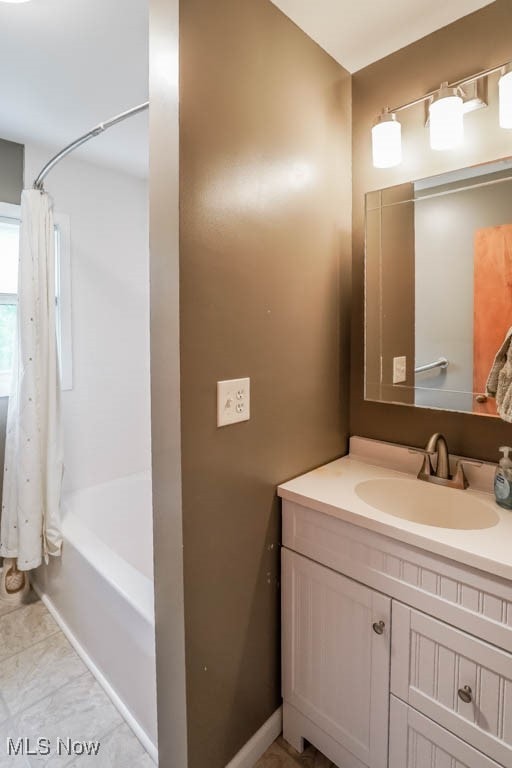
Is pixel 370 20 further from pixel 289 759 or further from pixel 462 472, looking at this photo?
pixel 289 759

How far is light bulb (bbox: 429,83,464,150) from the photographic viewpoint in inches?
50.6

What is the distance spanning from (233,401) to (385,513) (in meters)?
0.53

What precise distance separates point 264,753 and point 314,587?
62 cm

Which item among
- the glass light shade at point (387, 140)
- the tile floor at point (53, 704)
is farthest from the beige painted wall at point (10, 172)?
the glass light shade at point (387, 140)

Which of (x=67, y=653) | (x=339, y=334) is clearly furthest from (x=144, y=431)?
(x=339, y=334)

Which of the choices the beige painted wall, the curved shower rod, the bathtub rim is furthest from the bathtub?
the curved shower rod

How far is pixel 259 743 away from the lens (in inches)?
53.1

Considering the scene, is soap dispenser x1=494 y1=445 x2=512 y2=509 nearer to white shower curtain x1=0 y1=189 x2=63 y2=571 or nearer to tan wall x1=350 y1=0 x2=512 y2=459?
tan wall x1=350 y1=0 x2=512 y2=459

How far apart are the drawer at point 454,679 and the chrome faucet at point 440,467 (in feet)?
1.53

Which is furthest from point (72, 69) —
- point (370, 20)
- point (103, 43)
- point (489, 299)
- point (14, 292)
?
point (489, 299)

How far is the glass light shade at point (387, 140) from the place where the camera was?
1.43m

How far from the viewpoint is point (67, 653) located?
71.4 inches

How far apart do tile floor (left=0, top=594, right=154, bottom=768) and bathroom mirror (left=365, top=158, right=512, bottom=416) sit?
5.03 ft

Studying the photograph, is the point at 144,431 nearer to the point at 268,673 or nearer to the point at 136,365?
the point at 136,365
